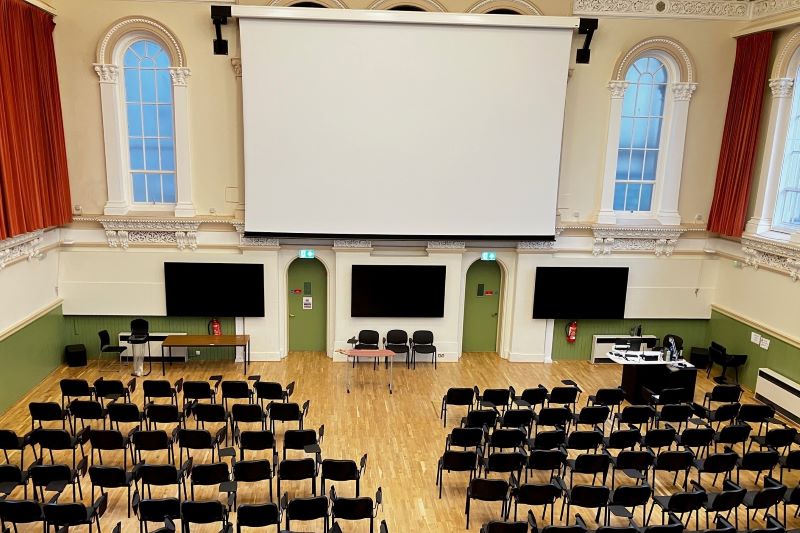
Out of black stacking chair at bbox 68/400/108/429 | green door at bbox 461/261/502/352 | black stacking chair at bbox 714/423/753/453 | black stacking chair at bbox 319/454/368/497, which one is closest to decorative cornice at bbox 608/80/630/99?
green door at bbox 461/261/502/352

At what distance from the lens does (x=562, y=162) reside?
1419cm

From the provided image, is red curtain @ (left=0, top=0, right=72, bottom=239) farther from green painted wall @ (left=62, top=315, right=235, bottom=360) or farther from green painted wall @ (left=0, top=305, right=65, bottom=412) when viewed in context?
green painted wall @ (left=62, top=315, right=235, bottom=360)

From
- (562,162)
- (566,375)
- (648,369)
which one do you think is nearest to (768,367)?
(648,369)

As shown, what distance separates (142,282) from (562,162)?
407 inches

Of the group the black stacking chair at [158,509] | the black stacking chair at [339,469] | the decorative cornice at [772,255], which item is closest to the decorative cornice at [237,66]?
the black stacking chair at [339,469]

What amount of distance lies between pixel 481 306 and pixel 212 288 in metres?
6.67

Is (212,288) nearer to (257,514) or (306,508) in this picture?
(257,514)

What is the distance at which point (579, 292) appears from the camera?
14750mm

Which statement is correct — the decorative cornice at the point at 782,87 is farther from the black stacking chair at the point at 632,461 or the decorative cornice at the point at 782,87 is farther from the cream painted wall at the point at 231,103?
the black stacking chair at the point at 632,461

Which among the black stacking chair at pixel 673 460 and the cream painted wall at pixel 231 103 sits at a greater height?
the cream painted wall at pixel 231 103

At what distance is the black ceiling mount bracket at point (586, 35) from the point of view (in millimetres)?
13227

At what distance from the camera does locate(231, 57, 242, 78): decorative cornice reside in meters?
13.1

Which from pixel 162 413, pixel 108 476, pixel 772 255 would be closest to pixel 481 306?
pixel 772 255

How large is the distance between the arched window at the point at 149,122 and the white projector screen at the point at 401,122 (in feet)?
6.67
